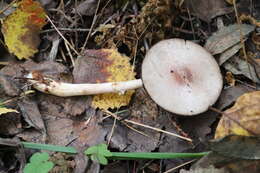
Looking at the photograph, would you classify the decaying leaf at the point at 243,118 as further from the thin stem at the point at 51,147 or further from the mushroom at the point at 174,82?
the thin stem at the point at 51,147

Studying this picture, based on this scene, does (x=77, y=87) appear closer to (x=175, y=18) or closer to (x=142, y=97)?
(x=142, y=97)

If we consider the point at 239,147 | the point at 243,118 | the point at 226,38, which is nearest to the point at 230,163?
the point at 239,147

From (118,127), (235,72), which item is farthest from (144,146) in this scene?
(235,72)

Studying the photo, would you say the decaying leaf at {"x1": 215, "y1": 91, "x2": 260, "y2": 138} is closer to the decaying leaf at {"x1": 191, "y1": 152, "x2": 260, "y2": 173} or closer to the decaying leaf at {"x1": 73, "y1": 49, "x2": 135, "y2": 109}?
the decaying leaf at {"x1": 191, "y1": 152, "x2": 260, "y2": 173}

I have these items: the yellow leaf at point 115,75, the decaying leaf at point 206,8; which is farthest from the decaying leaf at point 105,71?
the decaying leaf at point 206,8

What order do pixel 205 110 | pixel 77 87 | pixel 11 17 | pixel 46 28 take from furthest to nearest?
pixel 46 28 < pixel 11 17 < pixel 77 87 < pixel 205 110

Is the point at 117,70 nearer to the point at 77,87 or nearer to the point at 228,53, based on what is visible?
the point at 77,87
